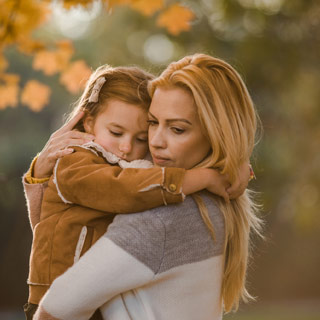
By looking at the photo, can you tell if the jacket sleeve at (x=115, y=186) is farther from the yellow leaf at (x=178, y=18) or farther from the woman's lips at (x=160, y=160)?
the yellow leaf at (x=178, y=18)

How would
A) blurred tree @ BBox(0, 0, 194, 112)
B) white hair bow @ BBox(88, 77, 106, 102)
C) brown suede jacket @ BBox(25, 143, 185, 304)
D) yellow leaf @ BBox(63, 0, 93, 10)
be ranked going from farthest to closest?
blurred tree @ BBox(0, 0, 194, 112) < yellow leaf @ BBox(63, 0, 93, 10) < white hair bow @ BBox(88, 77, 106, 102) < brown suede jacket @ BBox(25, 143, 185, 304)

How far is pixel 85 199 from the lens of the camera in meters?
2.15

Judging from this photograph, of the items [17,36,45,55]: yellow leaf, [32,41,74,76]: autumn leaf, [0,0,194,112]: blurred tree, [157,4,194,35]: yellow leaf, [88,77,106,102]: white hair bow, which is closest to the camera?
[88,77,106,102]: white hair bow

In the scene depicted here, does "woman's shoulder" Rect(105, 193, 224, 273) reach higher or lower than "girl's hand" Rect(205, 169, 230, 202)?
lower

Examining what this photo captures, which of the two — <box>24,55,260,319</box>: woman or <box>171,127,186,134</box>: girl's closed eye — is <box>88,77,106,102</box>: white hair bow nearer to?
<box>24,55,260,319</box>: woman

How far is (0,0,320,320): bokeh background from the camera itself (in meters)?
8.58

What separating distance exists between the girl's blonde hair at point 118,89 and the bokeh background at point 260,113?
4.61 ft

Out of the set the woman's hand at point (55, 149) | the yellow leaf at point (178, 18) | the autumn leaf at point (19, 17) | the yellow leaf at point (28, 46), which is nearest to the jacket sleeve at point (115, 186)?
the woman's hand at point (55, 149)

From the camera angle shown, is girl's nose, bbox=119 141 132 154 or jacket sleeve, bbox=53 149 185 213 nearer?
jacket sleeve, bbox=53 149 185 213

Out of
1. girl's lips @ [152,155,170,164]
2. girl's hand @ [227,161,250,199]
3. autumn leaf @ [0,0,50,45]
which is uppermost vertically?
autumn leaf @ [0,0,50,45]

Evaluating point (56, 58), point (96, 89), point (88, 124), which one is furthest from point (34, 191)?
point (56, 58)

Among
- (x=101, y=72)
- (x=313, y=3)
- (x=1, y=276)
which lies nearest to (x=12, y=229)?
(x=1, y=276)

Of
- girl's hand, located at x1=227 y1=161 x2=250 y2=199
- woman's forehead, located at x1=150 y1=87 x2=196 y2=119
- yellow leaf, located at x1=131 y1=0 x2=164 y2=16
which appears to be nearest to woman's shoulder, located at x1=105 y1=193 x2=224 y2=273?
girl's hand, located at x1=227 y1=161 x2=250 y2=199

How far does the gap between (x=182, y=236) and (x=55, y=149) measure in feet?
2.23
